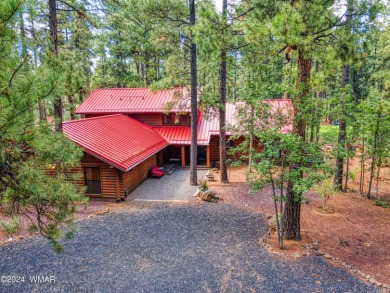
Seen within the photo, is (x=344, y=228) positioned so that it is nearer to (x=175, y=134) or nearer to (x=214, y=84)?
(x=214, y=84)

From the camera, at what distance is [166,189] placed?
14.4 metres

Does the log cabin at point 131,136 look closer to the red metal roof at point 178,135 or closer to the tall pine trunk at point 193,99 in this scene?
the red metal roof at point 178,135

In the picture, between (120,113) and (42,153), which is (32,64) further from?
(120,113)

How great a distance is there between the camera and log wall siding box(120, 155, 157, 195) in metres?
12.8

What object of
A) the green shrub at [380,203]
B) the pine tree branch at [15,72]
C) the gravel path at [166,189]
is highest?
the pine tree branch at [15,72]

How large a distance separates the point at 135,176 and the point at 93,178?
247 centimetres

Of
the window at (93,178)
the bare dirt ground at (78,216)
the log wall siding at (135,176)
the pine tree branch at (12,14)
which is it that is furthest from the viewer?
the log wall siding at (135,176)

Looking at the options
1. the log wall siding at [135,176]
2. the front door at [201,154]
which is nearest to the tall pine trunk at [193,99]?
the log wall siding at [135,176]

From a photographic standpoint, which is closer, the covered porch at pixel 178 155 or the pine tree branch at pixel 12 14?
the pine tree branch at pixel 12 14

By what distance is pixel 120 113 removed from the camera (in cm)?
2025

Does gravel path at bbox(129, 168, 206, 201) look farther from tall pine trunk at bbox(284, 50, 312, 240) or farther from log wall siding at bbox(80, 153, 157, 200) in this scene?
tall pine trunk at bbox(284, 50, 312, 240)

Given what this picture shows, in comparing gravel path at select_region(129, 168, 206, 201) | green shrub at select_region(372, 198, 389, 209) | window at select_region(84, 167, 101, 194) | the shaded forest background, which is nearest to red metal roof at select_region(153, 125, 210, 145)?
gravel path at select_region(129, 168, 206, 201)

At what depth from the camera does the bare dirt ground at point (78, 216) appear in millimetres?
8461

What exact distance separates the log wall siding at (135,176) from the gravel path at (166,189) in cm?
32
